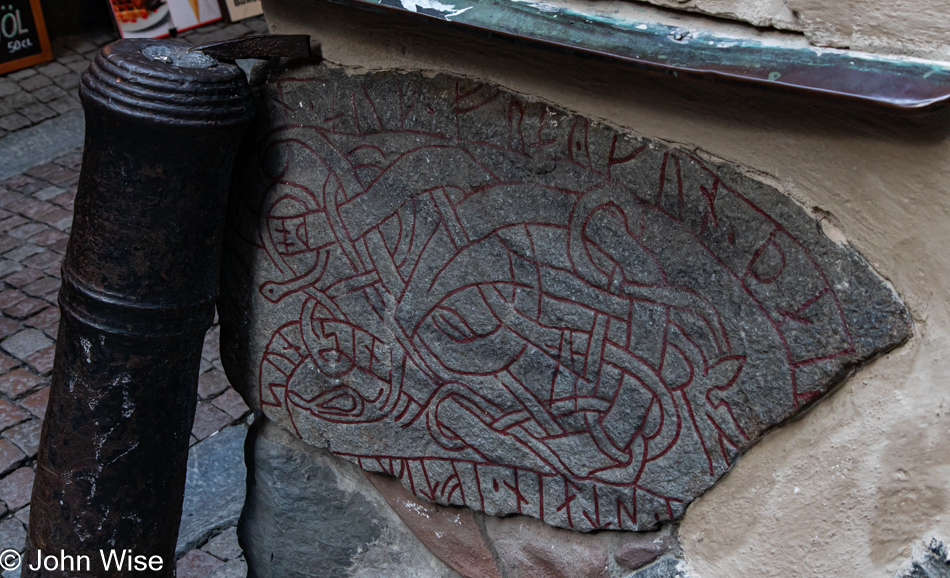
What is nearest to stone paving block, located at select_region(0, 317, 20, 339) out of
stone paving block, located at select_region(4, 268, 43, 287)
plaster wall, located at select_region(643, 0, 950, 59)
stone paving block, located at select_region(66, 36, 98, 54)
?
stone paving block, located at select_region(4, 268, 43, 287)

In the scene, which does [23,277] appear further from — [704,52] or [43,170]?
[704,52]

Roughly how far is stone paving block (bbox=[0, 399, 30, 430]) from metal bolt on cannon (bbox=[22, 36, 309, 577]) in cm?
151

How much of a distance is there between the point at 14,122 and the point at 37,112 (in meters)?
0.16

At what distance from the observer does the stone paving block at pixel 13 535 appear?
262cm

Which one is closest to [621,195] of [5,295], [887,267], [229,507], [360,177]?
[887,267]

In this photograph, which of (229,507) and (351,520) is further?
(229,507)

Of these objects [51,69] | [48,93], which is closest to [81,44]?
[51,69]

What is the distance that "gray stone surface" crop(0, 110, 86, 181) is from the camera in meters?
4.64

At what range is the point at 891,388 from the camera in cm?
125

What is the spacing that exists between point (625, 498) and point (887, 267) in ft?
2.10

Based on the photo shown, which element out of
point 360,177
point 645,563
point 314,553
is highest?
point 360,177

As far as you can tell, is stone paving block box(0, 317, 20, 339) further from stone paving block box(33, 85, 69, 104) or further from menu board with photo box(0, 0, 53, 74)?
menu board with photo box(0, 0, 53, 74)

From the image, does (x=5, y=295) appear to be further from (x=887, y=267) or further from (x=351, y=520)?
(x=887, y=267)

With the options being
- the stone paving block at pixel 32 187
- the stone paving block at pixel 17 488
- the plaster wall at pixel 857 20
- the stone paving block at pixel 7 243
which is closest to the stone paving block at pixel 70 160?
the stone paving block at pixel 32 187
